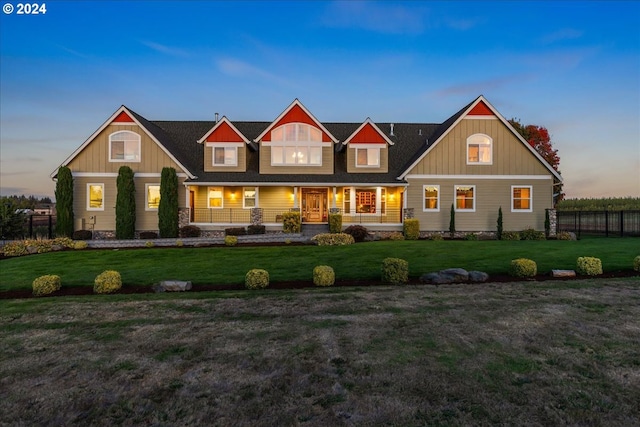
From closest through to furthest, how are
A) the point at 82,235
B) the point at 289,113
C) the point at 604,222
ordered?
the point at 82,235, the point at 289,113, the point at 604,222

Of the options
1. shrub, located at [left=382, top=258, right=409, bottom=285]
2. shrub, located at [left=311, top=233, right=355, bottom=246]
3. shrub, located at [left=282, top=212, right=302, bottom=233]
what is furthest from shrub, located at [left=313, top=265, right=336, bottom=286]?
shrub, located at [left=282, top=212, right=302, bottom=233]

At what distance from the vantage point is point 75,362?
180 inches

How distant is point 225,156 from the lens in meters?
23.0

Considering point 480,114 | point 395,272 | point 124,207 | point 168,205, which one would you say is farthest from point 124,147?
point 480,114

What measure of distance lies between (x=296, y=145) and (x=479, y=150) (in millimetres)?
12098

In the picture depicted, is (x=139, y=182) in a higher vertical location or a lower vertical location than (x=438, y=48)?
lower

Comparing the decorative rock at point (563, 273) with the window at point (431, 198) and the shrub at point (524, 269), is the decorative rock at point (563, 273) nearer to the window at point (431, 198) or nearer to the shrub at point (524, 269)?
the shrub at point (524, 269)

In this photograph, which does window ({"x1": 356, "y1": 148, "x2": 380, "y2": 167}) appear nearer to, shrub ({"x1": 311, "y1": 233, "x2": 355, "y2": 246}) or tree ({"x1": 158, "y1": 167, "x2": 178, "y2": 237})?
shrub ({"x1": 311, "y1": 233, "x2": 355, "y2": 246})

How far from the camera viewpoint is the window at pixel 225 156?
22.9 meters

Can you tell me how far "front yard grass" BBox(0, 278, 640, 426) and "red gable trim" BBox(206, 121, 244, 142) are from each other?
54.4ft

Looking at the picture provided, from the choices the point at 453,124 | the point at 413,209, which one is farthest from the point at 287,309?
the point at 453,124

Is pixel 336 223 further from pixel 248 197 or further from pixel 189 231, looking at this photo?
pixel 189 231

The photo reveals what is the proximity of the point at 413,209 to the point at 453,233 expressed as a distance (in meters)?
2.90

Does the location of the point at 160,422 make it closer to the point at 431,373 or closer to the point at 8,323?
the point at 431,373
